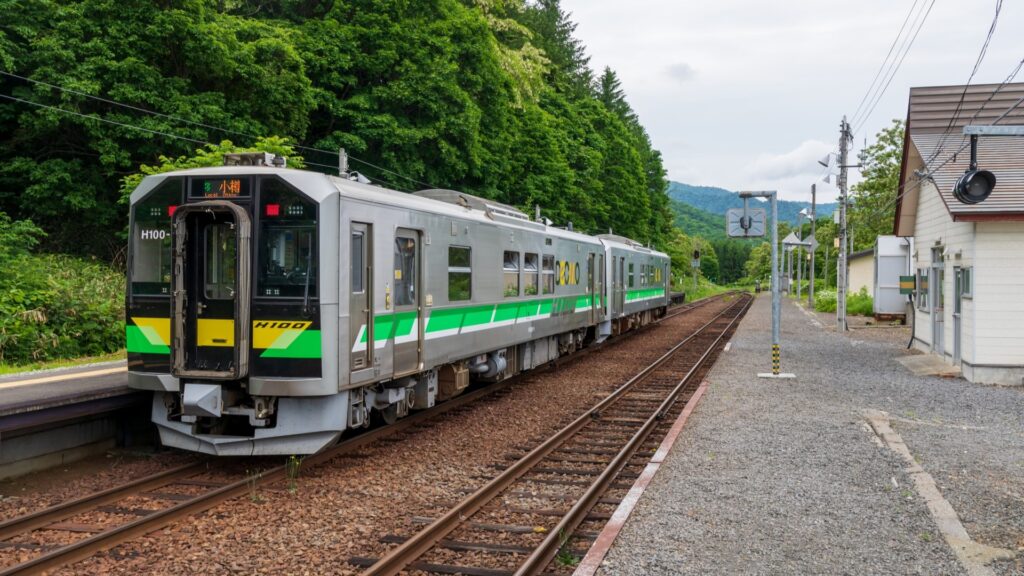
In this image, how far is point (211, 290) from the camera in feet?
26.1

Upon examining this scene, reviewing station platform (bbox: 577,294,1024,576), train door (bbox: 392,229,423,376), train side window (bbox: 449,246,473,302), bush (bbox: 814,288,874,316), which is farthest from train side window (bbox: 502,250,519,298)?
bush (bbox: 814,288,874,316)

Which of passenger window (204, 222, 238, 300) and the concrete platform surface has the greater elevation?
passenger window (204, 222, 238, 300)

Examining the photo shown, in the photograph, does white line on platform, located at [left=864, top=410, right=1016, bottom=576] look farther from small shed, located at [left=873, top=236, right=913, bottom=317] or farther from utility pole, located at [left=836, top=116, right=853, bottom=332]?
small shed, located at [left=873, top=236, right=913, bottom=317]

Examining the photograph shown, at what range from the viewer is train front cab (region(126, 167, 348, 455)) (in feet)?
25.1

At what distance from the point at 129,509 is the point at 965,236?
15067mm

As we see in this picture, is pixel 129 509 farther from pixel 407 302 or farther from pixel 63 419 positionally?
pixel 407 302

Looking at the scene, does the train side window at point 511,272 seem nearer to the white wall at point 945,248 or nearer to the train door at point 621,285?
the white wall at point 945,248

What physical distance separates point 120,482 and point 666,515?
17.0ft

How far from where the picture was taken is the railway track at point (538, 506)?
5.76m

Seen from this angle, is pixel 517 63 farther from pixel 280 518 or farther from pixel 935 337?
pixel 280 518

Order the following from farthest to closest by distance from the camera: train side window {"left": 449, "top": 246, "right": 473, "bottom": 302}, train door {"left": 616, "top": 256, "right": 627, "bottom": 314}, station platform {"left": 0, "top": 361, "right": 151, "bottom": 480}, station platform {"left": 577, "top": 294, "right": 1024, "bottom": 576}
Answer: train door {"left": 616, "top": 256, "right": 627, "bottom": 314}, train side window {"left": 449, "top": 246, "right": 473, "bottom": 302}, station platform {"left": 0, "top": 361, "right": 151, "bottom": 480}, station platform {"left": 577, "top": 294, "right": 1024, "bottom": 576}

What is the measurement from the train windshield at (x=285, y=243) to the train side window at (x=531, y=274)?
6678 millimetres

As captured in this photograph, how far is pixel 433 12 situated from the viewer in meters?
26.5

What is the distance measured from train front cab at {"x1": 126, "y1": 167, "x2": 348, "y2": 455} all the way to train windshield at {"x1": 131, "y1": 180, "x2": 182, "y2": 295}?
0.02 meters
